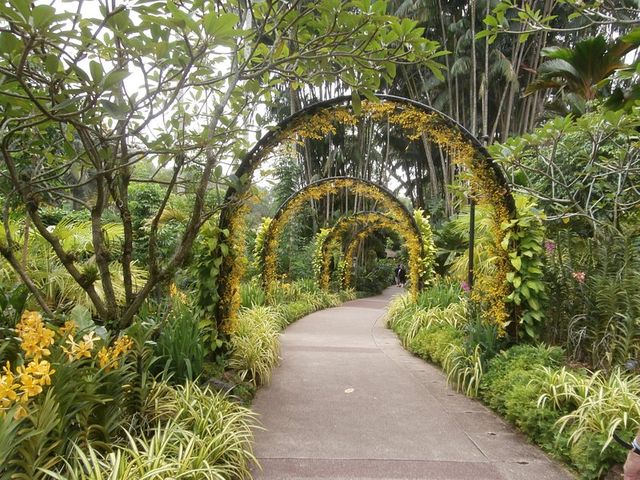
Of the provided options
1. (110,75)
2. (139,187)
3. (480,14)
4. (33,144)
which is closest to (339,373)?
(33,144)

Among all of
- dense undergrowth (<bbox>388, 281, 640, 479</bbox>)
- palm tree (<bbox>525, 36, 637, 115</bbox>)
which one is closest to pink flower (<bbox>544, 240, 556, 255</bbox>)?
dense undergrowth (<bbox>388, 281, 640, 479</bbox>)

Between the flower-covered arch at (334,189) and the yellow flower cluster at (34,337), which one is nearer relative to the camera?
the yellow flower cluster at (34,337)

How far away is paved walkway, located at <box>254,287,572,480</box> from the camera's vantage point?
2.91m

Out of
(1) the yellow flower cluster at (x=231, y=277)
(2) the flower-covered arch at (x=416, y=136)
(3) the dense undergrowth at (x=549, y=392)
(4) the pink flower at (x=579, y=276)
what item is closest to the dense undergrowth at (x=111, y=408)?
(1) the yellow flower cluster at (x=231, y=277)

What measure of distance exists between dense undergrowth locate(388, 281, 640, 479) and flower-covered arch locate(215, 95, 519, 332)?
1.48 feet

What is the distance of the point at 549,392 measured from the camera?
11.2 feet

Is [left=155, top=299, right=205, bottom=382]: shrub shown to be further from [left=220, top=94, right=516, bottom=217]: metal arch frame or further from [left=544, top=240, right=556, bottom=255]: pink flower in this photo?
[left=544, top=240, right=556, bottom=255]: pink flower

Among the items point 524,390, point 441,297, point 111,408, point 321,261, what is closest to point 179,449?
point 111,408

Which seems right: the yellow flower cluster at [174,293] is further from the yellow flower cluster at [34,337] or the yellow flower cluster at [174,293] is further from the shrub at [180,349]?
the yellow flower cluster at [34,337]

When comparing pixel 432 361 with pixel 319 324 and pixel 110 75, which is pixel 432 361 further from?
pixel 110 75

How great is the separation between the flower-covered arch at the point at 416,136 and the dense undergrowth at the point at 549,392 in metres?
0.45

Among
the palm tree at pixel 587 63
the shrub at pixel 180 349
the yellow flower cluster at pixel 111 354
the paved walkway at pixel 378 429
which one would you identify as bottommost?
the paved walkway at pixel 378 429

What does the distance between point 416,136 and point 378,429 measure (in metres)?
2.94

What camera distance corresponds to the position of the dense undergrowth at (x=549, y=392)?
9.05 ft
